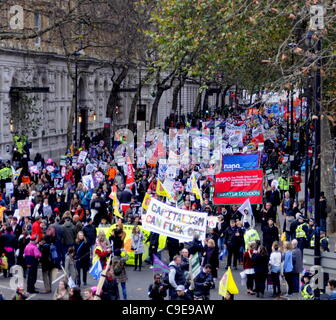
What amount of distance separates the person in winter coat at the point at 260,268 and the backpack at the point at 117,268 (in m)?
2.83

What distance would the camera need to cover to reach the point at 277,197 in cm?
2655

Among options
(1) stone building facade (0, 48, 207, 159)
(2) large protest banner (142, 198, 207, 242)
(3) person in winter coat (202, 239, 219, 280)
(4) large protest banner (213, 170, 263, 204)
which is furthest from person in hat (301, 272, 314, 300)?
(1) stone building facade (0, 48, 207, 159)

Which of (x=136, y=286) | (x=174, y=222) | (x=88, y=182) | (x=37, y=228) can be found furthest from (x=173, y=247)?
(x=88, y=182)

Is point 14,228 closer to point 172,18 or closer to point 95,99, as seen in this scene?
point 172,18

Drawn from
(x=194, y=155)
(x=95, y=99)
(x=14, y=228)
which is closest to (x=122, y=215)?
(x=14, y=228)

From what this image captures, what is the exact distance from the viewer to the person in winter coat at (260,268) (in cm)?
1704

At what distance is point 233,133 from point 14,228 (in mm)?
20243

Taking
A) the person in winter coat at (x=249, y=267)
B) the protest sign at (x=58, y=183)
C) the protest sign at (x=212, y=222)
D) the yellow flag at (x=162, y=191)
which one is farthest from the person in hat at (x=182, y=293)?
the protest sign at (x=58, y=183)

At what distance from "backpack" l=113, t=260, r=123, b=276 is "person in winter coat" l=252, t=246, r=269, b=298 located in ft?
9.29

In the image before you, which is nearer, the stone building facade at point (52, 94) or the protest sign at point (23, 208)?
the protest sign at point (23, 208)

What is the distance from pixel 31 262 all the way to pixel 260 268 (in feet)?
14.6

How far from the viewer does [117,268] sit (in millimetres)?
15578

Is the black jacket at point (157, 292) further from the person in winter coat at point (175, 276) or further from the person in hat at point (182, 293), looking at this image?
the person in winter coat at point (175, 276)

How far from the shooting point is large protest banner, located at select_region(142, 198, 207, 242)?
59.7 ft
